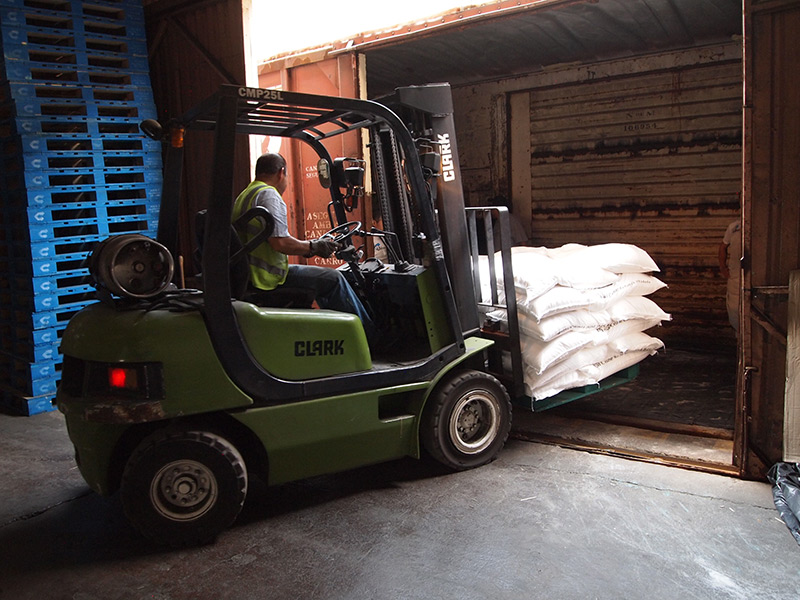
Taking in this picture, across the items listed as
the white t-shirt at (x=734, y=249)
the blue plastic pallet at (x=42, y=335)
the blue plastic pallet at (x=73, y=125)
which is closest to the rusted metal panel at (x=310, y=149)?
the blue plastic pallet at (x=73, y=125)

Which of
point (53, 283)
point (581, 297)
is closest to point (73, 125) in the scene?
point (53, 283)

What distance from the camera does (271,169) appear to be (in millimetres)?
4277

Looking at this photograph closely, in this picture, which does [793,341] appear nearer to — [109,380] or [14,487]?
[109,380]

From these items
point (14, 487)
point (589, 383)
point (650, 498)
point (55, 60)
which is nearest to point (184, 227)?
point (55, 60)

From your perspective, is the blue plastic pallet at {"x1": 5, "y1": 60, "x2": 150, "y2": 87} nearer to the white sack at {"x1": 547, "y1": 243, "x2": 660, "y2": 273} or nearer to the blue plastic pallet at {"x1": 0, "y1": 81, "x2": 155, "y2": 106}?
the blue plastic pallet at {"x1": 0, "y1": 81, "x2": 155, "y2": 106}

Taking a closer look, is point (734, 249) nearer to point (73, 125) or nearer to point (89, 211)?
point (89, 211)

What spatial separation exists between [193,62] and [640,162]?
218 inches

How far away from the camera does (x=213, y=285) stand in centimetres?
357

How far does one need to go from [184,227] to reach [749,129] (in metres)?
6.29

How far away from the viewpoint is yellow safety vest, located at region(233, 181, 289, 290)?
13.5 ft

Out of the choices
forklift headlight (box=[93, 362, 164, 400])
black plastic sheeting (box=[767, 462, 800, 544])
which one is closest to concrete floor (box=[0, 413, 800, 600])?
black plastic sheeting (box=[767, 462, 800, 544])

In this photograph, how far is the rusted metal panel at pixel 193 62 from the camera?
711 cm

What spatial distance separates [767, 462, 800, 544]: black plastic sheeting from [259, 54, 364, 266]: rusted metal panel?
4.56 metres

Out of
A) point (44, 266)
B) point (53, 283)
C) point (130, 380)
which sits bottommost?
point (130, 380)
